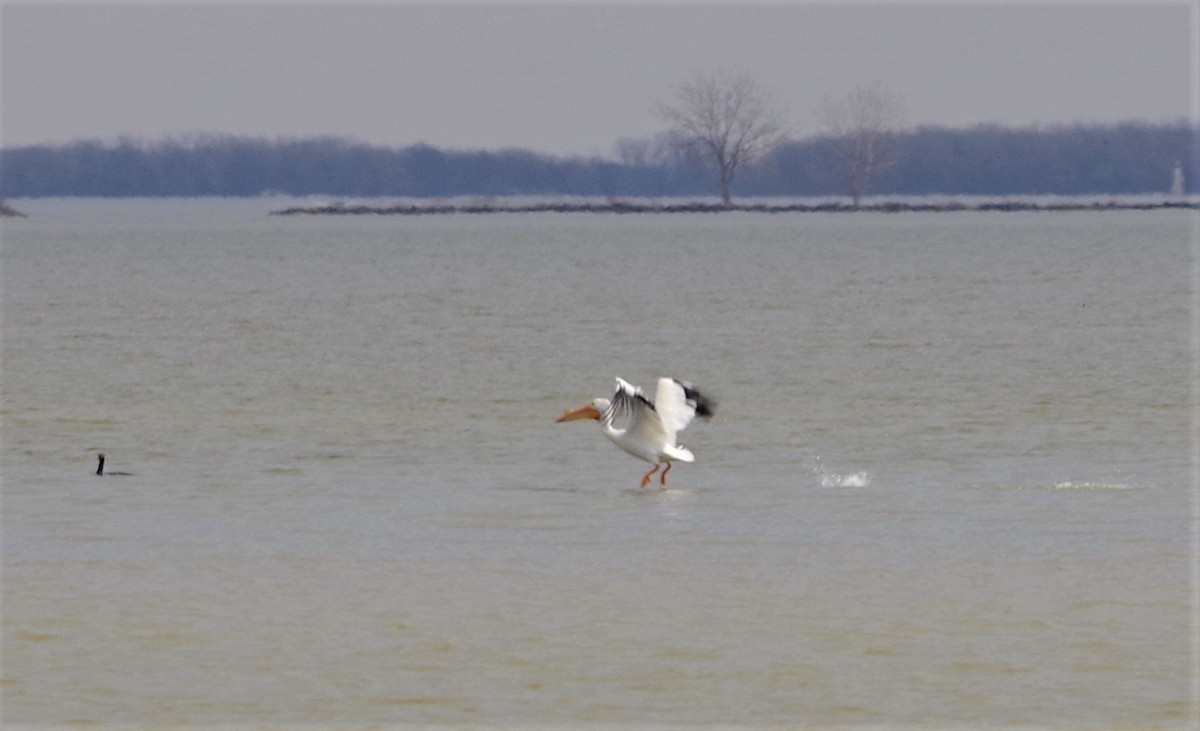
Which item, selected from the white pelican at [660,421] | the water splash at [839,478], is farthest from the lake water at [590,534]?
the white pelican at [660,421]

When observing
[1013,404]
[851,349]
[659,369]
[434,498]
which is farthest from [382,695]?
[851,349]

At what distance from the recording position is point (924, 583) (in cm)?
1238

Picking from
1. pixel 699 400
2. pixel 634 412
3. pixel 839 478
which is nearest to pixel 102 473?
pixel 634 412

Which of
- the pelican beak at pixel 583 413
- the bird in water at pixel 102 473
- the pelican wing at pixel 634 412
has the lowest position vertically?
the bird in water at pixel 102 473

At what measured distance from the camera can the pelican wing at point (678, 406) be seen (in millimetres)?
16906

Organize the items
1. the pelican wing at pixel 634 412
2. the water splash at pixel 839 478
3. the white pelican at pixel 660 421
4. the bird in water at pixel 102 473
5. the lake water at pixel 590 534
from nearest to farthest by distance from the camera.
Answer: the lake water at pixel 590 534 → the pelican wing at pixel 634 412 → the white pelican at pixel 660 421 → the water splash at pixel 839 478 → the bird in water at pixel 102 473

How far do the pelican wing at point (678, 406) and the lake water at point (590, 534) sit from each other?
58 cm

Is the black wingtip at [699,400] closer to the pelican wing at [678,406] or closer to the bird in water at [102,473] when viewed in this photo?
the pelican wing at [678,406]

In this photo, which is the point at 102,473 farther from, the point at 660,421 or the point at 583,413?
the point at 660,421

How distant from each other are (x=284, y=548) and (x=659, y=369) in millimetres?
20773

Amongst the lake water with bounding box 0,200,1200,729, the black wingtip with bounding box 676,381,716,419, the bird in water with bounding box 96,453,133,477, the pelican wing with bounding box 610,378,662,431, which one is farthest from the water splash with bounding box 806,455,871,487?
the bird in water with bounding box 96,453,133,477

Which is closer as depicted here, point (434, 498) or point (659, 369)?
point (434, 498)

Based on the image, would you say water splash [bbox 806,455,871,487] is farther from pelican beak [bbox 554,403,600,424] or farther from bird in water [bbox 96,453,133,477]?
bird in water [bbox 96,453,133,477]

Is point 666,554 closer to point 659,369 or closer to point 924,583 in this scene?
point 924,583
